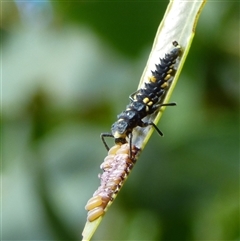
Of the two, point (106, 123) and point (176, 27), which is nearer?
point (176, 27)

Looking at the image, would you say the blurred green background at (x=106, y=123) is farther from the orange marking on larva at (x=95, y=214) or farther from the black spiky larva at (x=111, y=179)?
the orange marking on larva at (x=95, y=214)

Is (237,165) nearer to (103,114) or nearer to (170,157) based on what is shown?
(170,157)

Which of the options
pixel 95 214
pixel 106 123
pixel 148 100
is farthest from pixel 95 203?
pixel 106 123

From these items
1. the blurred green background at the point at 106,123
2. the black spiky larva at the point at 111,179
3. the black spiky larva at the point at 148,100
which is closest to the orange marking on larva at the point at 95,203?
the black spiky larva at the point at 111,179

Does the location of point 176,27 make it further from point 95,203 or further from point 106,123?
point 106,123

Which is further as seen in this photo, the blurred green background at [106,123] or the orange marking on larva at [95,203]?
the blurred green background at [106,123]
